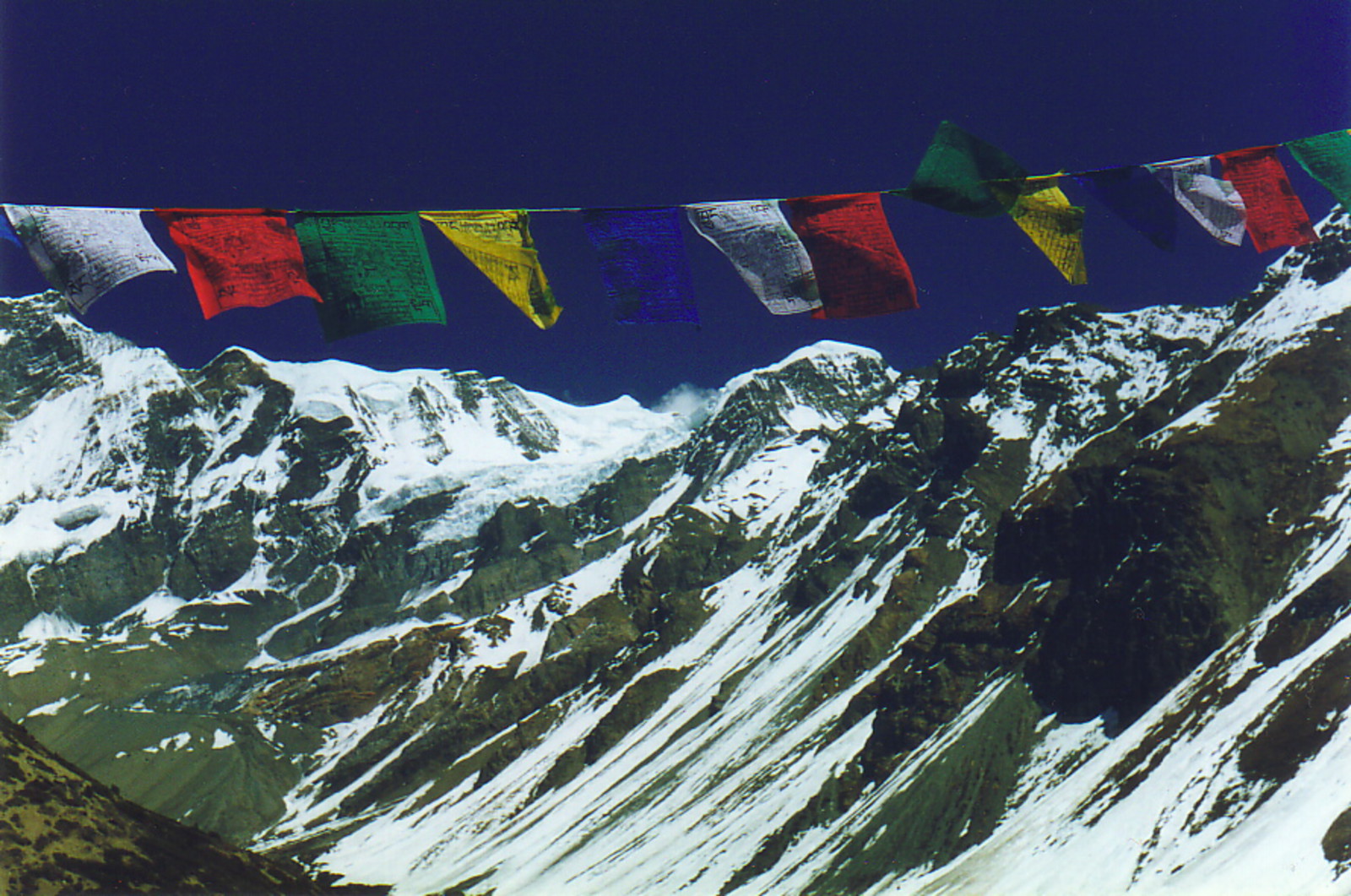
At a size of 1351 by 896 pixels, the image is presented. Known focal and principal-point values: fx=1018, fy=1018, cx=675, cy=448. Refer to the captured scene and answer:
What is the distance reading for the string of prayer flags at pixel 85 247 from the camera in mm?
17359

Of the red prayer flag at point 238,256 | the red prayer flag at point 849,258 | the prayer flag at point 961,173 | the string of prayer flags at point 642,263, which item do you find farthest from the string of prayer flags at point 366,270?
the prayer flag at point 961,173

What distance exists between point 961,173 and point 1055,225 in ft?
8.78

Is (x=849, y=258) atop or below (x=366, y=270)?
below

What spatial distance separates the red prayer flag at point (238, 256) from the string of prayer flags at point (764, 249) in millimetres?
7793

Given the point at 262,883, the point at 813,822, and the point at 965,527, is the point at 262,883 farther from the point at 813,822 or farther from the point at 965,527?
the point at 965,527

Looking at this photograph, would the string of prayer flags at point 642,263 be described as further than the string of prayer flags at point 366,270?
Yes

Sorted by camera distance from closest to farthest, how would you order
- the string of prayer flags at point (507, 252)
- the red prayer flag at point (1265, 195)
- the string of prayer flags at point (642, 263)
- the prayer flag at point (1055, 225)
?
the string of prayer flags at point (507, 252)
the string of prayer flags at point (642, 263)
the prayer flag at point (1055, 225)
the red prayer flag at point (1265, 195)

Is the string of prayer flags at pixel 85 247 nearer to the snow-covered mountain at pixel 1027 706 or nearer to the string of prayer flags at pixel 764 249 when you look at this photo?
the string of prayer flags at pixel 764 249

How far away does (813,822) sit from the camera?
352 ft

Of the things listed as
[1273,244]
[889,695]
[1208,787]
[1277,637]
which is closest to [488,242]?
[1273,244]

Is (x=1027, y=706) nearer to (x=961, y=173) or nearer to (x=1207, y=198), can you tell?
(x=1207, y=198)

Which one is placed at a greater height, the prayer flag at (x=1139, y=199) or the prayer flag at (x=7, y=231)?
the prayer flag at (x=7, y=231)

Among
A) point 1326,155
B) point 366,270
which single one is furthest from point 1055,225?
point 366,270

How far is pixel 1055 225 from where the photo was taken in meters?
21.9
